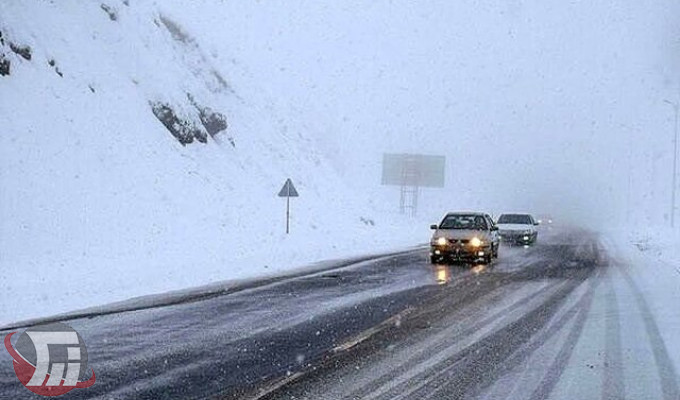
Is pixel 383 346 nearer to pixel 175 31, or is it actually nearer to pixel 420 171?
pixel 175 31

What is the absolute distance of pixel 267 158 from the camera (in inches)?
1649

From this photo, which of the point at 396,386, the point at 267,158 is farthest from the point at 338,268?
the point at 267,158

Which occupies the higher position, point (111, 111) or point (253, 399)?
point (111, 111)

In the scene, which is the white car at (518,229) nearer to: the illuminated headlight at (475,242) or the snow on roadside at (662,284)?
the snow on roadside at (662,284)

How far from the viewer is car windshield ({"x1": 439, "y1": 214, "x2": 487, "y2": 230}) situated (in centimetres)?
2159

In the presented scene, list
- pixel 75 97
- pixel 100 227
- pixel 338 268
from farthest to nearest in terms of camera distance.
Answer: pixel 75 97
pixel 100 227
pixel 338 268

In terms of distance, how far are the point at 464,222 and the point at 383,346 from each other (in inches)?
571

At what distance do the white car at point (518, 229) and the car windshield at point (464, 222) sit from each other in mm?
10070

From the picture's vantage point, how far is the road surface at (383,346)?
6184 mm

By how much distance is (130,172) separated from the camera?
84.6ft

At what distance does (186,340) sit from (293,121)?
4827cm

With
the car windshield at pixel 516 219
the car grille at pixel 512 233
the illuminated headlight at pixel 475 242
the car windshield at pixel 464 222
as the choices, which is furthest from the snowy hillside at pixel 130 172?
the car windshield at pixel 516 219

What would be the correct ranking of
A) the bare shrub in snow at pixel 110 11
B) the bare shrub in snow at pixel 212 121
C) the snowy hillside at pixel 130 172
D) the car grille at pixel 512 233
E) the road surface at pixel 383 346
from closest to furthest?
1. the road surface at pixel 383 346
2. the snowy hillside at pixel 130 172
3. the car grille at pixel 512 233
4. the bare shrub in snow at pixel 110 11
5. the bare shrub in snow at pixel 212 121

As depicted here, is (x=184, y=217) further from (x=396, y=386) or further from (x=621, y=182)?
(x=621, y=182)
